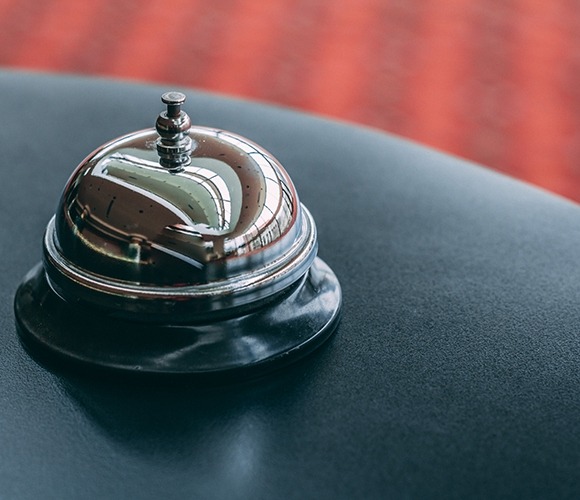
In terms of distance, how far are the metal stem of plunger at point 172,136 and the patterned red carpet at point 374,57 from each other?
153cm

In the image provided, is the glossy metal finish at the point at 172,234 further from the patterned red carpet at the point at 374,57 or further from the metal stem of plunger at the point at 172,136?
the patterned red carpet at the point at 374,57

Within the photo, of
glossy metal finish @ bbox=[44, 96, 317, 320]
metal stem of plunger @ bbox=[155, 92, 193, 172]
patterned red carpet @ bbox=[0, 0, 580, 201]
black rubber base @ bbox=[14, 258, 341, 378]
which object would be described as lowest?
patterned red carpet @ bbox=[0, 0, 580, 201]

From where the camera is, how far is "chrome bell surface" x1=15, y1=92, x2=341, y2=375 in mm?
547

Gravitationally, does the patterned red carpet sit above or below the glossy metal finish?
below

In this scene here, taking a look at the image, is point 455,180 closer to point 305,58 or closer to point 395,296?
point 395,296

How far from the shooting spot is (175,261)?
1.78 ft

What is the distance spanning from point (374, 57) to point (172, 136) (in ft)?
6.73

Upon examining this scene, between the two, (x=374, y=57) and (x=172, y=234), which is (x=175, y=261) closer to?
(x=172, y=234)

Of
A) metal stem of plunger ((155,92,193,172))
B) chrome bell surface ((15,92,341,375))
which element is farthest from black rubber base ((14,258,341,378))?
metal stem of plunger ((155,92,193,172))

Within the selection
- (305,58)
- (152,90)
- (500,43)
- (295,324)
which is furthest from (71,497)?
(500,43)

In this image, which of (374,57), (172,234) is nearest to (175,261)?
(172,234)

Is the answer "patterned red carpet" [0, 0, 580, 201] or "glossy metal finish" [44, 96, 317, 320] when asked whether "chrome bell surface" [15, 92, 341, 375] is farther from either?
"patterned red carpet" [0, 0, 580, 201]

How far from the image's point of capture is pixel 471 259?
738mm

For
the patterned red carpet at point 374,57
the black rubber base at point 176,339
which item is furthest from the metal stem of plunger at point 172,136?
the patterned red carpet at point 374,57
